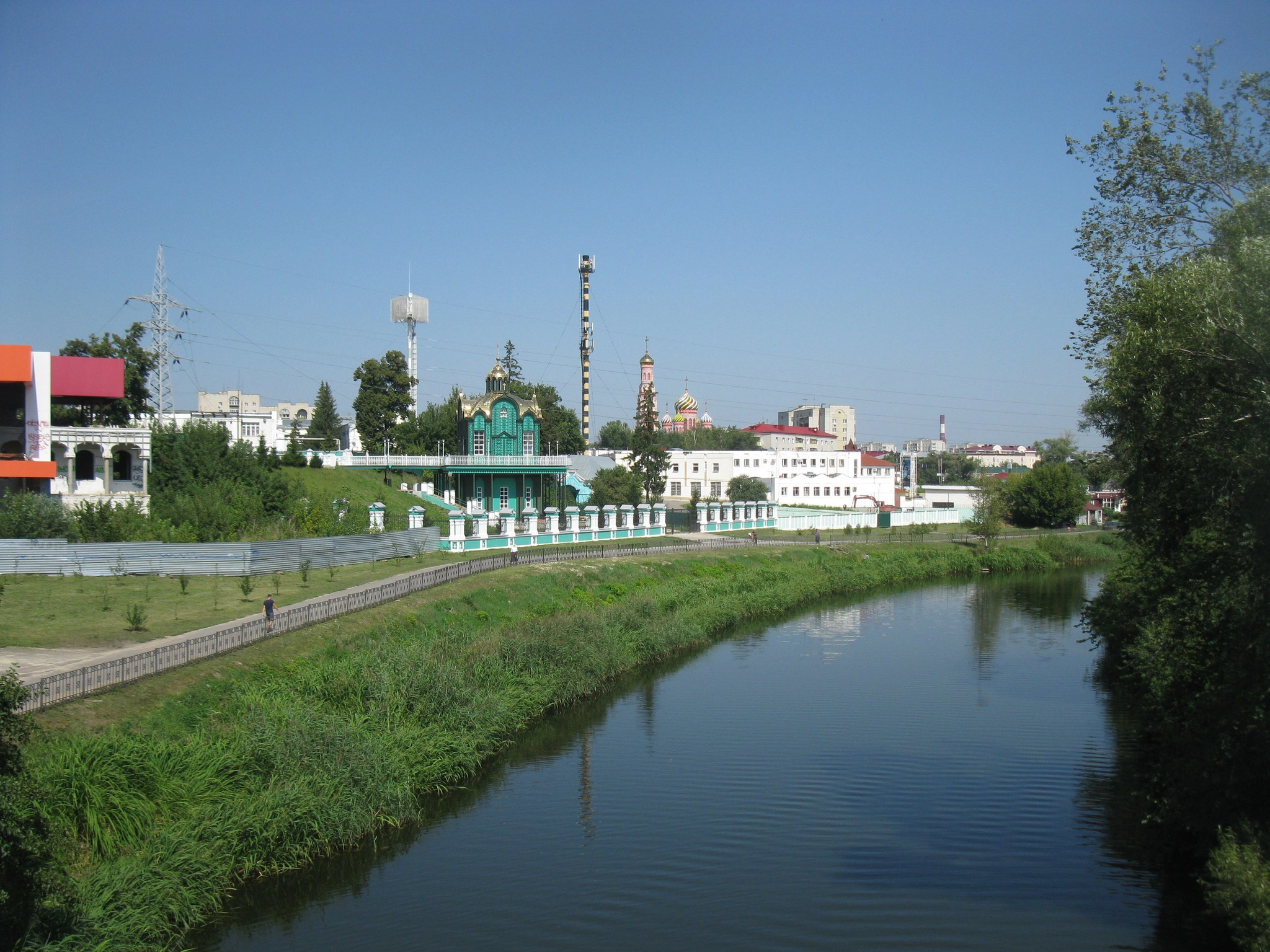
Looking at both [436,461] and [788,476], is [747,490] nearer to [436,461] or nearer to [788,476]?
[788,476]

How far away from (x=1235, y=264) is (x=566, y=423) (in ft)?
238

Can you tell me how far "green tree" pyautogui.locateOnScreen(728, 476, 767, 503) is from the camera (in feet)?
240

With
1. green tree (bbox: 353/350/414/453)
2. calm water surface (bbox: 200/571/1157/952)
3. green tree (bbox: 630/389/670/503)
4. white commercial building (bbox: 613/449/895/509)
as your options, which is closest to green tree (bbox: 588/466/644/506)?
green tree (bbox: 630/389/670/503)

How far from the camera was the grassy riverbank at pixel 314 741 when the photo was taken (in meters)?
12.3

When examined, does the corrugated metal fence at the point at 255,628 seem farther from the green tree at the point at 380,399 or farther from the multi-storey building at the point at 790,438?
the multi-storey building at the point at 790,438

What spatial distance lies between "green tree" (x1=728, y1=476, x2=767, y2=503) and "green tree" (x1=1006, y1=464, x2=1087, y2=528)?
17.2 meters

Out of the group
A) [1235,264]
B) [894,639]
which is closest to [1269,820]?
[1235,264]

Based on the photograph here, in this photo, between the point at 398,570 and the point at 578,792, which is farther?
the point at 398,570

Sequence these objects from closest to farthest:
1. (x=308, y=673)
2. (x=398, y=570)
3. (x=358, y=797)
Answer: (x=358, y=797) → (x=308, y=673) → (x=398, y=570)

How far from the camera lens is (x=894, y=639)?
3247cm

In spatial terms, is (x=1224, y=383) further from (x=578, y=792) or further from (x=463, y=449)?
(x=463, y=449)

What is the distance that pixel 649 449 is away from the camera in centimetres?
6200

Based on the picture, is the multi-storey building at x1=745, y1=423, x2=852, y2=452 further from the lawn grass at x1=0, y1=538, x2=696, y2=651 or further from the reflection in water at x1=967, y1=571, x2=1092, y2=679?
the lawn grass at x1=0, y1=538, x2=696, y2=651

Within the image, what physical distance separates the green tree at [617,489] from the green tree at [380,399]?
12.6 metres
